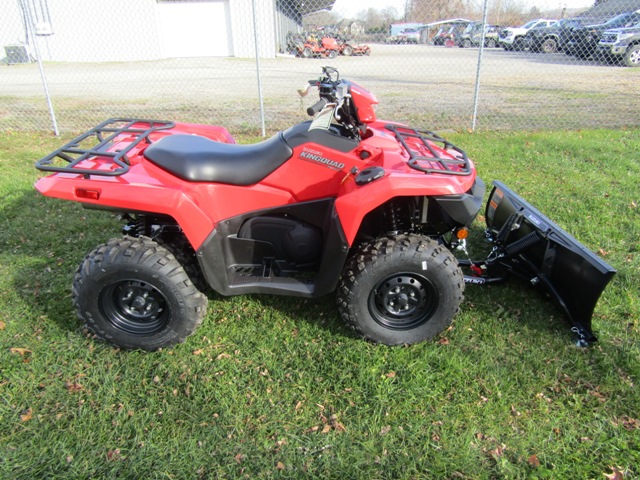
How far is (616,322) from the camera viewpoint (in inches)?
125

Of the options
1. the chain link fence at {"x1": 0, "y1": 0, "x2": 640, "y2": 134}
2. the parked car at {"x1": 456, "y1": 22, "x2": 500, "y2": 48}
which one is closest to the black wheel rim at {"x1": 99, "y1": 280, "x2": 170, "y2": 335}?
the chain link fence at {"x1": 0, "y1": 0, "x2": 640, "y2": 134}

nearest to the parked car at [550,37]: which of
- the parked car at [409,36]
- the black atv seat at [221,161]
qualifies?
the parked car at [409,36]

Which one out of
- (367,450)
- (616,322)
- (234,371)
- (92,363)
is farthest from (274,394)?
(616,322)

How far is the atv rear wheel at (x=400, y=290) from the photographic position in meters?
2.75

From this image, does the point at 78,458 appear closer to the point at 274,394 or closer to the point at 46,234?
the point at 274,394

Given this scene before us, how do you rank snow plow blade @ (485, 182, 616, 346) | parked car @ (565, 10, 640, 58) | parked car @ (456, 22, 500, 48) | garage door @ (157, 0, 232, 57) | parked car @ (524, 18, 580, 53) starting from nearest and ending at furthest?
snow plow blade @ (485, 182, 616, 346)
parked car @ (565, 10, 640, 58)
parked car @ (524, 18, 580, 53)
parked car @ (456, 22, 500, 48)
garage door @ (157, 0, 232, 57)

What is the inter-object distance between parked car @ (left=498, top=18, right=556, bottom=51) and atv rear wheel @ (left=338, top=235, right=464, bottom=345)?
2364 cm

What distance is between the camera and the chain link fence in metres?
→ 9.22

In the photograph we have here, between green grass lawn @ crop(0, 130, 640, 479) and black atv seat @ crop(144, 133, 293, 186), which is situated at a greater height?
black atv seat @ crop(144, 133, 293, 186)

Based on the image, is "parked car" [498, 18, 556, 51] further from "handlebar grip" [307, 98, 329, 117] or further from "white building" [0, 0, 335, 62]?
"handlebar grip" [307, 98, 329, 117]

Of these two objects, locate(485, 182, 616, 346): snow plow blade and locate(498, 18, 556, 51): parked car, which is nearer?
locate(485, 182, 616, 346): snow plow blade

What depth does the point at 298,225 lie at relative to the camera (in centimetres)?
296

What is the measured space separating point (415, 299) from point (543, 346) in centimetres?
89

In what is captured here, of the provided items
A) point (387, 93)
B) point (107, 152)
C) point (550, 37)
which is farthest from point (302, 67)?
point (107, 152)
